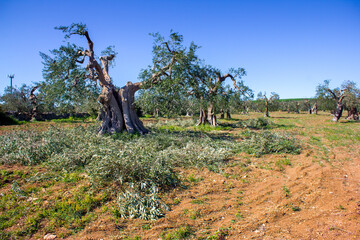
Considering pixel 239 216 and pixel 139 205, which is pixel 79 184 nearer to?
pixel 139 205

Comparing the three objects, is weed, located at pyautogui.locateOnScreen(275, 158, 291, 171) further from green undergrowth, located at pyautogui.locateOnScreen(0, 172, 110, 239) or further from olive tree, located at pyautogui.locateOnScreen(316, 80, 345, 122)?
olive tree, located at pyautogui.locateOnScreen(316, 80, 345, 122)

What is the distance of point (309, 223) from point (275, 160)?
4.30m

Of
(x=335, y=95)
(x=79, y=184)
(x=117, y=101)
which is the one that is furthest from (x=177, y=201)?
(x=335, y=95)

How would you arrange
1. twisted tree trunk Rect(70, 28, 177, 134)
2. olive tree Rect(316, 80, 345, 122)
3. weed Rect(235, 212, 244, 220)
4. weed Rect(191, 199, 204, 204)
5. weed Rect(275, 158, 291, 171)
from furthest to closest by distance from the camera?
1. olive tree Rect(316, 80, 345, 122)
2. twisted tree trunk Rect(70, 28, 177, 134)
3. weed Rect(275, 158, 291, 171)
4. weed Rect(191, 199, 204, 204)
5. weed Rect(235, 212, 244, 220)

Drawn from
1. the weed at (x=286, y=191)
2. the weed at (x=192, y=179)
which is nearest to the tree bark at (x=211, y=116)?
the weed at (x=192, y=179)

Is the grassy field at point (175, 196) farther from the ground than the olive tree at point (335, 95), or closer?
closer

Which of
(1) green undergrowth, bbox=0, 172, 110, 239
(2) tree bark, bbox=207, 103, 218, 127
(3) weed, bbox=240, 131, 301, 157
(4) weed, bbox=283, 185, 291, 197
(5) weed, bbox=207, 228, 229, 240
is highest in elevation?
(2) tree bark, bbox=207, 103, 218, 127

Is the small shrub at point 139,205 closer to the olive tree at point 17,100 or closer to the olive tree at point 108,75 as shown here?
the olive tree at point 108,75

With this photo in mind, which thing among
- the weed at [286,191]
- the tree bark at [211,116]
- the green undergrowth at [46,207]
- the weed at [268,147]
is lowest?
the weed at [286,191]

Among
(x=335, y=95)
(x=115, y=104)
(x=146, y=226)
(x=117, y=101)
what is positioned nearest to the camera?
(x=146, y=226)

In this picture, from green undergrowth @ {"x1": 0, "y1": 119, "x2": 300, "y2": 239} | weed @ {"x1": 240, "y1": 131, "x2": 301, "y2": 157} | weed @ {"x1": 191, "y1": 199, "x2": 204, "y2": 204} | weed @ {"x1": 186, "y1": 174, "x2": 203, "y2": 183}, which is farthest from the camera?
weed @ {"x1": 240, "y1": 131, "x2": 301, "y2": 157}

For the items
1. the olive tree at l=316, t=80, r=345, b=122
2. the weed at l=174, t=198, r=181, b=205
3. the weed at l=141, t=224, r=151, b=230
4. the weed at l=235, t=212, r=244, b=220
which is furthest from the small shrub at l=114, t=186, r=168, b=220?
the olive tree at l=316, t=80, r=345, b=122

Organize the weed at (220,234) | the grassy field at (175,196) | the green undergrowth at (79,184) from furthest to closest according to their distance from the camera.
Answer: the green undergrowth at (79,184) < the grassy field at (175,196) < the weed at (220,234)

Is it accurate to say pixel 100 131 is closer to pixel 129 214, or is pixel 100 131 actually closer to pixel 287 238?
pixel 129 214
